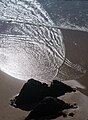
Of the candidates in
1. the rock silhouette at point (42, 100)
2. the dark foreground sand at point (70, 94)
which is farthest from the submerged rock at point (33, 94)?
the dark foreground sand at point (70, 94)

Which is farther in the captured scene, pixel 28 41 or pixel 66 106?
pixel 28 41

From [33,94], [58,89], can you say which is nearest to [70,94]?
[58,89]

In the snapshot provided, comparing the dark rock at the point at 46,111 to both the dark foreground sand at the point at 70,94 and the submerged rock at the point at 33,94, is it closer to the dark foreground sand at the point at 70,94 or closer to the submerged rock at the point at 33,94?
the dark foreground sand at the point at 70,94

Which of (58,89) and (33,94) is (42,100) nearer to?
(33,94)

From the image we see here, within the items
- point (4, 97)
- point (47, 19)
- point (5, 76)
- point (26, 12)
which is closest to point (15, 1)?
point (26, 12)

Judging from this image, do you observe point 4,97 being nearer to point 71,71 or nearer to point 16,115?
point 16,115

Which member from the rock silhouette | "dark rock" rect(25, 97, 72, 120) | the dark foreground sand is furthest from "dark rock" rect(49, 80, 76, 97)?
"dark rock" rect(25, 97, 72, 120)
